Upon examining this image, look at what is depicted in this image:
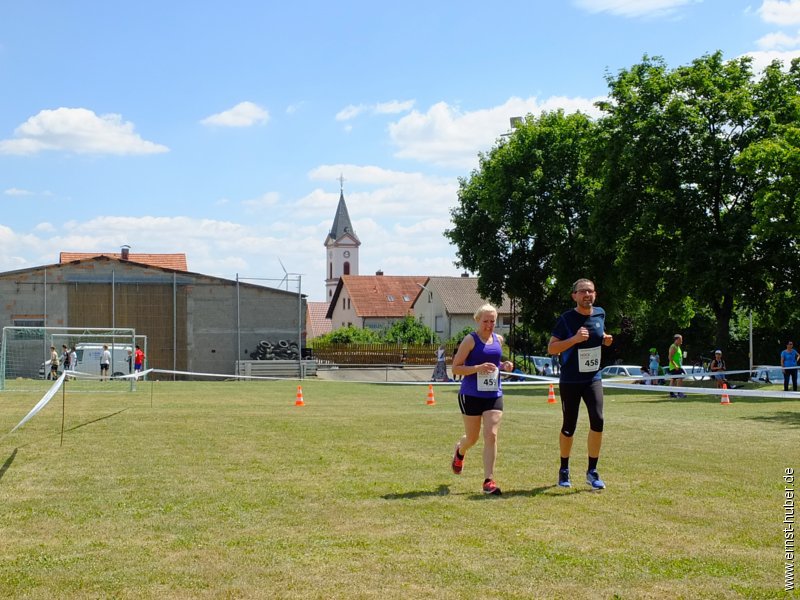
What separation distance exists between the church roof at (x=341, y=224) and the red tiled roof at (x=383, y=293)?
52971 mm

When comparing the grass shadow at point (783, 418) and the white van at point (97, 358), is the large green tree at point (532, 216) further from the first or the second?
the grass shadow at point (783, 418)

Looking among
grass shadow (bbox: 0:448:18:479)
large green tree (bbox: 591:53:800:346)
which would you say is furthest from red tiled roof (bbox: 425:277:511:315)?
grass shadow (bbox: 0:448:18:479)

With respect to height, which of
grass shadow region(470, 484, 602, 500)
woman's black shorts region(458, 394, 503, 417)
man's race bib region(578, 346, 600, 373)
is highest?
man's race bib region(578, 346, 600, 373)

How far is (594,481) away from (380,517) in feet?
8.53

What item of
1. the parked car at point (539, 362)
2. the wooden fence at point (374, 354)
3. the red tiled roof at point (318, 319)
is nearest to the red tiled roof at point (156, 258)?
the wooden fence at point (374, 354)

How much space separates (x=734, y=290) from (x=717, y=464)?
92.1 ft

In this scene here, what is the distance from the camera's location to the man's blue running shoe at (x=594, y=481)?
31.7 ft

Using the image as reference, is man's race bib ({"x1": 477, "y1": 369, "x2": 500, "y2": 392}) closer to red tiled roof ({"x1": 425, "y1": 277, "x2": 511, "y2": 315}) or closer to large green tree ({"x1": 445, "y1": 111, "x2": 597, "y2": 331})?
large green tree ({"x1": 445, "y1": 111, "x2": 597, "y2": 331})

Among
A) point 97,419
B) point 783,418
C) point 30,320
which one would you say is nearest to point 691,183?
point 783,418

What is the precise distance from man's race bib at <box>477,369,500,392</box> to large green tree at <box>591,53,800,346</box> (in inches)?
1157

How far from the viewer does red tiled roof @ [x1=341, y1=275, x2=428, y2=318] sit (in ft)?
363

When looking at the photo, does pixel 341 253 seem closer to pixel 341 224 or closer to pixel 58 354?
pixel 341 224

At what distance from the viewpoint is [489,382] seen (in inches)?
383

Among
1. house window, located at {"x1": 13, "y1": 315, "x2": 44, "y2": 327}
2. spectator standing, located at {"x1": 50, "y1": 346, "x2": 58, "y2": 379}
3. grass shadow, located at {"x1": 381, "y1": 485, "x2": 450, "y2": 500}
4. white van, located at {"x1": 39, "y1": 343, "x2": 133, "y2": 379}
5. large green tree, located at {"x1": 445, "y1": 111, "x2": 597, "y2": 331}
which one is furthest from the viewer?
house window, located at {"x1": 13, "y1": 315, "x2": 44, "y2": 327}
